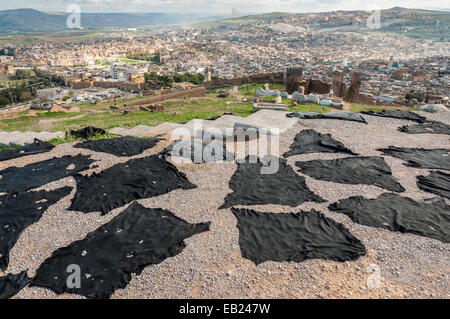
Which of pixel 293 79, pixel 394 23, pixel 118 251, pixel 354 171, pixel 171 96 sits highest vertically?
pixel 394 23

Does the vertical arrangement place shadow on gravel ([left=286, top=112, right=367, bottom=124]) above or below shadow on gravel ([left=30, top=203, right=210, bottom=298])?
above

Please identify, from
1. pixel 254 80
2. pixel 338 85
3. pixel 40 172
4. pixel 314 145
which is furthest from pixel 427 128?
pixel 254 80

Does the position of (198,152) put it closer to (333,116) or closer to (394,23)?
(333,116)

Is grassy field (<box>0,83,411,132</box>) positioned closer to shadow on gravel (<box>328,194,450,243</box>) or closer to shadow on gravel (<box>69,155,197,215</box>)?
shadow on gravel (<box>69,155,197,215</box>)

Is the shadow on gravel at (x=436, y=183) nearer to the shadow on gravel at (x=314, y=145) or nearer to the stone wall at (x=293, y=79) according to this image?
the shadow on gravel at (x=314, y=145)

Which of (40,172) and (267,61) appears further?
(267,61)

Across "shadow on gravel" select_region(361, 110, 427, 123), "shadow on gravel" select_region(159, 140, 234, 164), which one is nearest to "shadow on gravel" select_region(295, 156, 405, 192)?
"shadow on gravel" select_region(159, 140, 234, 164)

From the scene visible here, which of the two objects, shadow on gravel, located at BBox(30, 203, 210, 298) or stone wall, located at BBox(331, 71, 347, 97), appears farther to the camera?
stone wall, located at BBox(331, 71, 347, 97)
